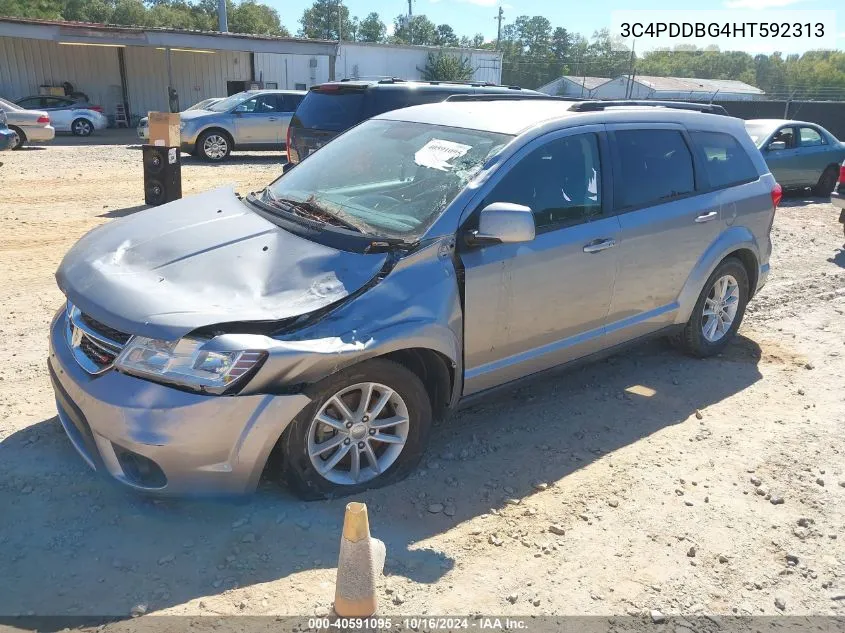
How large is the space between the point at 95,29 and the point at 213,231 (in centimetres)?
2626

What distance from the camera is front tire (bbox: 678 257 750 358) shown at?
5230 millimetres

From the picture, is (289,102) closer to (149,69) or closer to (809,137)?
(809,137)

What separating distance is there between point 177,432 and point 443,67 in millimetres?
36119

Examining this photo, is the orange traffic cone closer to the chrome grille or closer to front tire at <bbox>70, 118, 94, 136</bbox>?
the chrome grille

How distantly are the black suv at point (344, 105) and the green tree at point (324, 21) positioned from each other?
103 metres

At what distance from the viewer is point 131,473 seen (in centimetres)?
306

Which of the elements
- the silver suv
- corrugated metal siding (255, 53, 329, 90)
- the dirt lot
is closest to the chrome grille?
the silver suv

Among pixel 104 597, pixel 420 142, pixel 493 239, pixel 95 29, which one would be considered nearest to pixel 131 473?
pixel 104 597

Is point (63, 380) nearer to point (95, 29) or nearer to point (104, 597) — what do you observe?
point (104, 597)

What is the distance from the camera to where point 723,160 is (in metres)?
5.20

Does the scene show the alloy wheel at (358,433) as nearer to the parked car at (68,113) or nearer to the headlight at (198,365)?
the headlight at (198,365)

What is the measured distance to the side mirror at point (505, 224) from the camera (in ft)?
11.4

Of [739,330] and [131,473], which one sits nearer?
[131,473]

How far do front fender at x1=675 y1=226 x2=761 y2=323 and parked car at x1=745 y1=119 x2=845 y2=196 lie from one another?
8884mm
